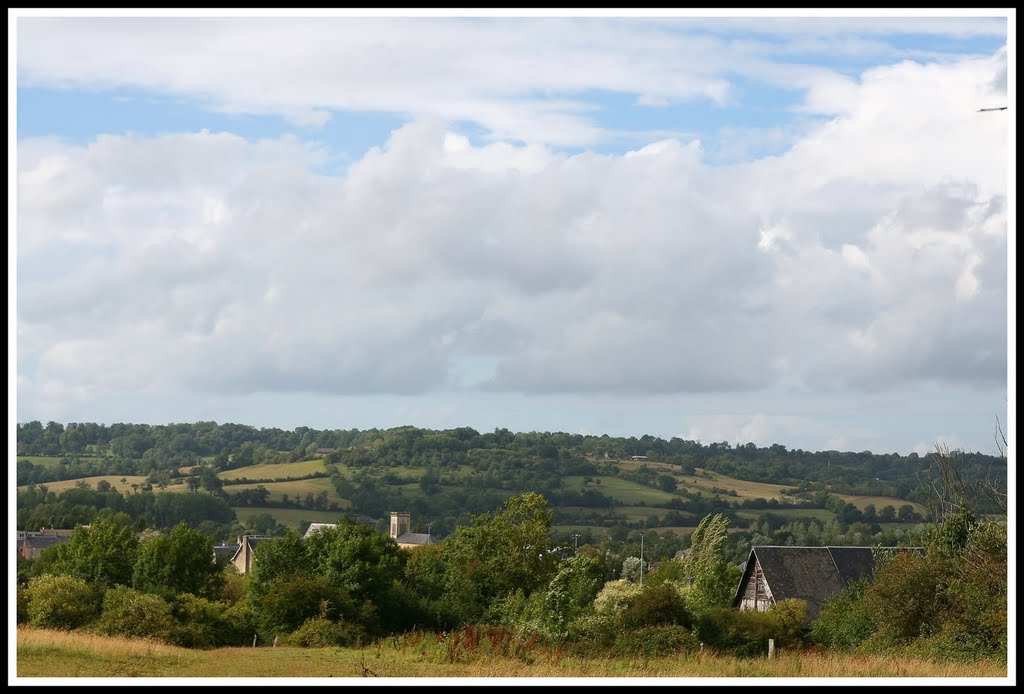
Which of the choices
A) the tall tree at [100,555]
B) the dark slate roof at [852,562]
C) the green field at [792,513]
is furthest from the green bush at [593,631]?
the green field at [792,513]

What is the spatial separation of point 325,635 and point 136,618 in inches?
197

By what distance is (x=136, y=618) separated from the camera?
26.2 metres

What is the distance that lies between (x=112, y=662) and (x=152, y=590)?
13.8 metres

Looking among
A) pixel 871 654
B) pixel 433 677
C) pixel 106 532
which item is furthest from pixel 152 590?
pixel 871 654

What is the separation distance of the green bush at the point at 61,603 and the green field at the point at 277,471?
112 m

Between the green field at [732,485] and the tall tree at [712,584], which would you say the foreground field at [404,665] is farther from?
the green field at [732,485]

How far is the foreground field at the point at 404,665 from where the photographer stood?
60.0 ft

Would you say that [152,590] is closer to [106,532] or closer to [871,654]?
[106,532]

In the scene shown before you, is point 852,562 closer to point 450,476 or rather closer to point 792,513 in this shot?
point 792,513

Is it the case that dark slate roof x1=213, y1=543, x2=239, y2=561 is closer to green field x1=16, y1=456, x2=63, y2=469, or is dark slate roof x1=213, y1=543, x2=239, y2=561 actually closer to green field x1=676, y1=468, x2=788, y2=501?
green field x1=16, y1=456, x2=63, y2=469

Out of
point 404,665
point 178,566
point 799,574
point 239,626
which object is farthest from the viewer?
point 799,574

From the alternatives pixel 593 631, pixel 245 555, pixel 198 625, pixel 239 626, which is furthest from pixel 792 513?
pixel 198 625

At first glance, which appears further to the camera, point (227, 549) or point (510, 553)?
point (227, 549)

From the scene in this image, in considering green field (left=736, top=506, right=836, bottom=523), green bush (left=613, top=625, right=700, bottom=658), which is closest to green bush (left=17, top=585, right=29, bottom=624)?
green bush (left=613, top=625, right=700, bottom=658)
